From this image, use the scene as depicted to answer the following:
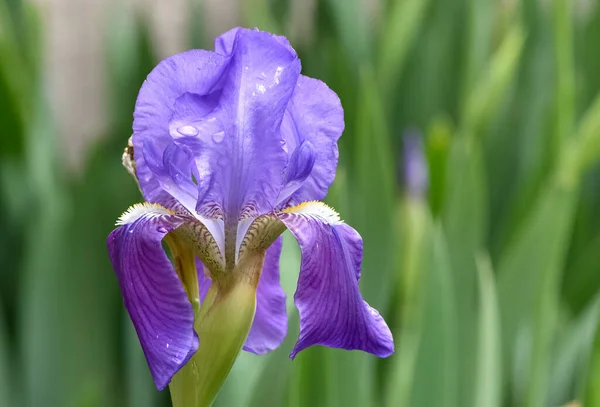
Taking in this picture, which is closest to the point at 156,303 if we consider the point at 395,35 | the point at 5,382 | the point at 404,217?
the point at 5,382

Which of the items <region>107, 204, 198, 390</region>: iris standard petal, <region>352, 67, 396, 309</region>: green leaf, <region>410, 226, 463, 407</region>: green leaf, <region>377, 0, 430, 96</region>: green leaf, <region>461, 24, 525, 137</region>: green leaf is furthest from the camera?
<region>377, 0, 430, 96</region>: green leaf

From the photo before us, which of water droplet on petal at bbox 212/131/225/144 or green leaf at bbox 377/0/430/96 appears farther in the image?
green leaf at bbox 377/0/430/96

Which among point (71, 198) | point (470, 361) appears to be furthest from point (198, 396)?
point (71, 198)

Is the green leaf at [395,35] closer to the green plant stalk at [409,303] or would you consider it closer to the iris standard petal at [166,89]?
the green plant stalk at [409,303]

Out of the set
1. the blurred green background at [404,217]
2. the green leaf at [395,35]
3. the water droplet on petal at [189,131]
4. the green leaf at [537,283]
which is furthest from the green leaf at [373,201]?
the water droplet on petal at [189,131]

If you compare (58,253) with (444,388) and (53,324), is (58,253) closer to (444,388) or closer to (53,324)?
(53,324)

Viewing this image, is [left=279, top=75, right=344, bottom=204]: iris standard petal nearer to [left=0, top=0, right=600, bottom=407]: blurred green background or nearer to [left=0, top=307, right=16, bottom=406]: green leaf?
[left=0, top=0, right=600, bottom=407]: blurred green background

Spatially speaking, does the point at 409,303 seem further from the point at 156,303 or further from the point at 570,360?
the point at 156,303

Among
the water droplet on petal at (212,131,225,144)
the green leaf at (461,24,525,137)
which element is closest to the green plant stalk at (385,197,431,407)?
the green leaf at (461,24,525,137)
